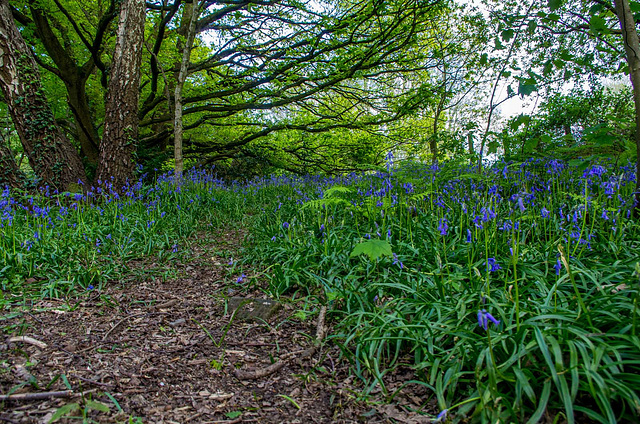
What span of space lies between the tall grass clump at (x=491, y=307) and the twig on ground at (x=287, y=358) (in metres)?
0.12

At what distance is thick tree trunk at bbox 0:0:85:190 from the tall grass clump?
13.2 ft

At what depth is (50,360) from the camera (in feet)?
6.48

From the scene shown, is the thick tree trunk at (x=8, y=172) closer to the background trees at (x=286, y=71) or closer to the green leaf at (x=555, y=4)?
the background trees at (x=286, y=71)

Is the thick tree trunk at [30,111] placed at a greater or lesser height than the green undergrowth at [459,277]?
greater

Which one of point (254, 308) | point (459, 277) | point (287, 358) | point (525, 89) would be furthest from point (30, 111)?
point (525, 89)

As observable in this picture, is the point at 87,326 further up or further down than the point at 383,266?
further down

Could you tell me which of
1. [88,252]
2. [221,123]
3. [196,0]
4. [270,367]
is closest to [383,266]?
[270,367]

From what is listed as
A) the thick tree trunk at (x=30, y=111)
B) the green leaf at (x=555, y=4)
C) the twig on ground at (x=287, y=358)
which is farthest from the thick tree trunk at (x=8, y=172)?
the green leaf at (x=555, y=4)

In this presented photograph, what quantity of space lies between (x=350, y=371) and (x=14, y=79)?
665 centimetres

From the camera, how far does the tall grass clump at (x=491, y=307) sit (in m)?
1.46

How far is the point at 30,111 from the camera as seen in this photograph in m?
5.37

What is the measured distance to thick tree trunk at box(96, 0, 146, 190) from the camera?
18.0 feet

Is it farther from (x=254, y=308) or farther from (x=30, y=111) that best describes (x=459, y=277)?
(x=30, y=111)

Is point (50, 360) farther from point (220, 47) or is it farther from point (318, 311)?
point (220, 47)
